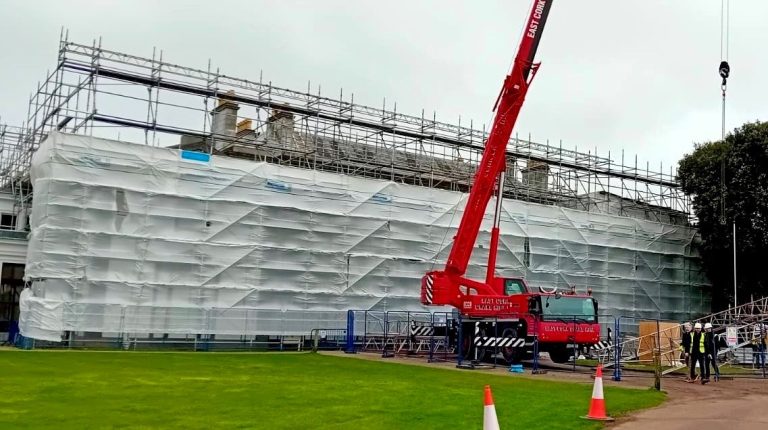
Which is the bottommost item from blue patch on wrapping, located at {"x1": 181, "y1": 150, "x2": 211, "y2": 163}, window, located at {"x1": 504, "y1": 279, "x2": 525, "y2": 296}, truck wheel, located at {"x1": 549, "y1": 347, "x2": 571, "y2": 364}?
truck wheel, located at {"x1": 549, "y1": 347, "x2": 571, "y2": 364}

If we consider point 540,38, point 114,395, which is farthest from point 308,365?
point 540,38

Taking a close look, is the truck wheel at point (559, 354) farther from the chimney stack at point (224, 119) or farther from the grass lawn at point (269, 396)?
the chimney stack at point (224, 119)

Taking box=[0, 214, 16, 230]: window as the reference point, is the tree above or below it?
above

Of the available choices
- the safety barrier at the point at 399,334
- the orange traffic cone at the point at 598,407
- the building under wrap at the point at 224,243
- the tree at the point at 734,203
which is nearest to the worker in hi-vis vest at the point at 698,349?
the safety barrier at the point at 399,334

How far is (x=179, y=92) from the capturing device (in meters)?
28.2

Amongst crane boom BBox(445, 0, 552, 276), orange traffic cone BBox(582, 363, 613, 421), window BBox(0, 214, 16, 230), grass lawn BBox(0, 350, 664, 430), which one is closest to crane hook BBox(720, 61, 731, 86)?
crane boom BBox(445, 0, 552, 276)

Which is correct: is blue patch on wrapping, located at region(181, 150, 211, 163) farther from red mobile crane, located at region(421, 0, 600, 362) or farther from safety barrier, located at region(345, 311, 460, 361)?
red mobile crane, located at region(421, 0, 600, 362)

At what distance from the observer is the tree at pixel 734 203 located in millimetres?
33125

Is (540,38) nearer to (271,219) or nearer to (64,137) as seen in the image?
(271,219)

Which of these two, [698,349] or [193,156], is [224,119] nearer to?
[193,156]

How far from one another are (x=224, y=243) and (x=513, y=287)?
1046cm

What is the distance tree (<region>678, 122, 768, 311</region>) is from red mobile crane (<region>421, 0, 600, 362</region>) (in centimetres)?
1385

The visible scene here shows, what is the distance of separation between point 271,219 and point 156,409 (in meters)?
16.5

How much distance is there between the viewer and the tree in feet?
109
